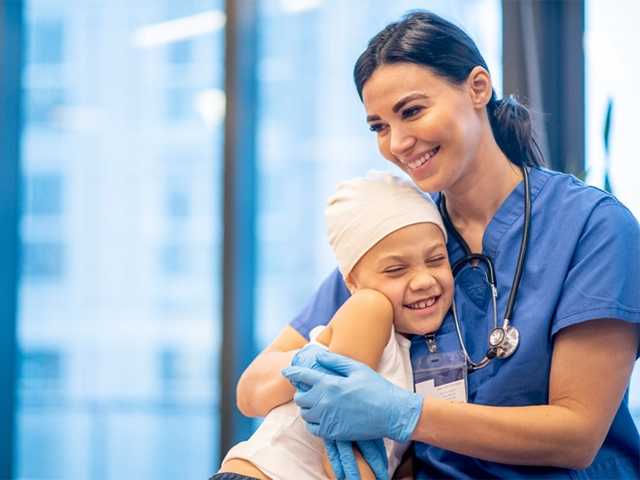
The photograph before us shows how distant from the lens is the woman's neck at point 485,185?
155 cm

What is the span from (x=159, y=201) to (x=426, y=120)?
7.27 feet

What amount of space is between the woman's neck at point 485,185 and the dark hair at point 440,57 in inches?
2.0

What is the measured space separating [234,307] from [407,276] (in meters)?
1.87

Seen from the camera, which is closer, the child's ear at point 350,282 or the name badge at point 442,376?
the name badge at point 442,376

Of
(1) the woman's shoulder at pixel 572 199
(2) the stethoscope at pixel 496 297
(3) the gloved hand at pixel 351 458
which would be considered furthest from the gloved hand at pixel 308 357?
(1) the woman's shoulder at pixel 572 199

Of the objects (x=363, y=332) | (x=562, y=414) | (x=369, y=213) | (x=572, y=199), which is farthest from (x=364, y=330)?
(x=572, y=199)

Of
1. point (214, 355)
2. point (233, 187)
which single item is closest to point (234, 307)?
point (214, 355)

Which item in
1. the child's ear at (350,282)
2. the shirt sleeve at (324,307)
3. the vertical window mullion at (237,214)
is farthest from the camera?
the vertical window mullion at (237,214)

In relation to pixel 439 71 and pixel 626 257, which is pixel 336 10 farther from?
pixel 626 257

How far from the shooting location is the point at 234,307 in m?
3.24

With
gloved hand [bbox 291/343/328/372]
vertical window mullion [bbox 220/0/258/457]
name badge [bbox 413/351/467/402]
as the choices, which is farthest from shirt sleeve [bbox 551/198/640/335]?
vertical window mullion [bbox 220/0/258/457]

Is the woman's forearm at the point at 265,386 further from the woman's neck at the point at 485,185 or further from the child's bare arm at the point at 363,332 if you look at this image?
the woman's neck at the point at 485,185

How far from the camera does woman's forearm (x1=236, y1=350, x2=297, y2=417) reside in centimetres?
146

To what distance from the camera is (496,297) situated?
1.46 metres
